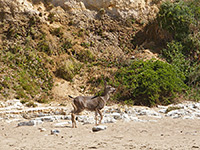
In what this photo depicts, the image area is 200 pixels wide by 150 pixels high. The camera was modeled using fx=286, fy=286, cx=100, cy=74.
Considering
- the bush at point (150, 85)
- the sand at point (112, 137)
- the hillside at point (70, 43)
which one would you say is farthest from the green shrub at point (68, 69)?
the sand at point (112, 137)

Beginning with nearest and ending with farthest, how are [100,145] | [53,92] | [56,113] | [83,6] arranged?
[100,145]
[56,113]
[53,92]
[83,6]

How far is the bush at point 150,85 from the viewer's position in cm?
1498

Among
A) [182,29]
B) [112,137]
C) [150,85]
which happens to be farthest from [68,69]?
[112,137]

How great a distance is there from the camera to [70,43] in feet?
69.1

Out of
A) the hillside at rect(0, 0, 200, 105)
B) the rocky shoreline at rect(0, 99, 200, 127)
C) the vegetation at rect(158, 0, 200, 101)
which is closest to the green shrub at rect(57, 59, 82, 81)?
the hillside at rect(0, 0, 200, 105)

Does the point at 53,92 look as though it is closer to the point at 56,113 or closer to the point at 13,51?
the point at 13,51

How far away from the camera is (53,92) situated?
17719 mm

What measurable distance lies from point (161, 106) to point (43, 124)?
22.1 ft

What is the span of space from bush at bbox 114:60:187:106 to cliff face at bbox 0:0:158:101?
2442 mm

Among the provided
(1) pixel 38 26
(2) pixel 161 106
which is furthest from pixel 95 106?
(1) pixel 38 26

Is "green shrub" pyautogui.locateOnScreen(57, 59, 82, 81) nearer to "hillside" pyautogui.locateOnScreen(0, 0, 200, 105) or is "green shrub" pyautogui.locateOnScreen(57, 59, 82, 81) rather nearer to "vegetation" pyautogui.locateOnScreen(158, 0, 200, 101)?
"hillside" pyautogui.locateOnScreen(0, 0, 200, 105)

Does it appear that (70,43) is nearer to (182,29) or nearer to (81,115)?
(182,29)

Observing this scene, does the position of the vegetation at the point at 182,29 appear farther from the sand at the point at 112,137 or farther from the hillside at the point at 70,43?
the sand at the point at 112,137

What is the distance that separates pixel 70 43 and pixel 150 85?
26.9 ft
